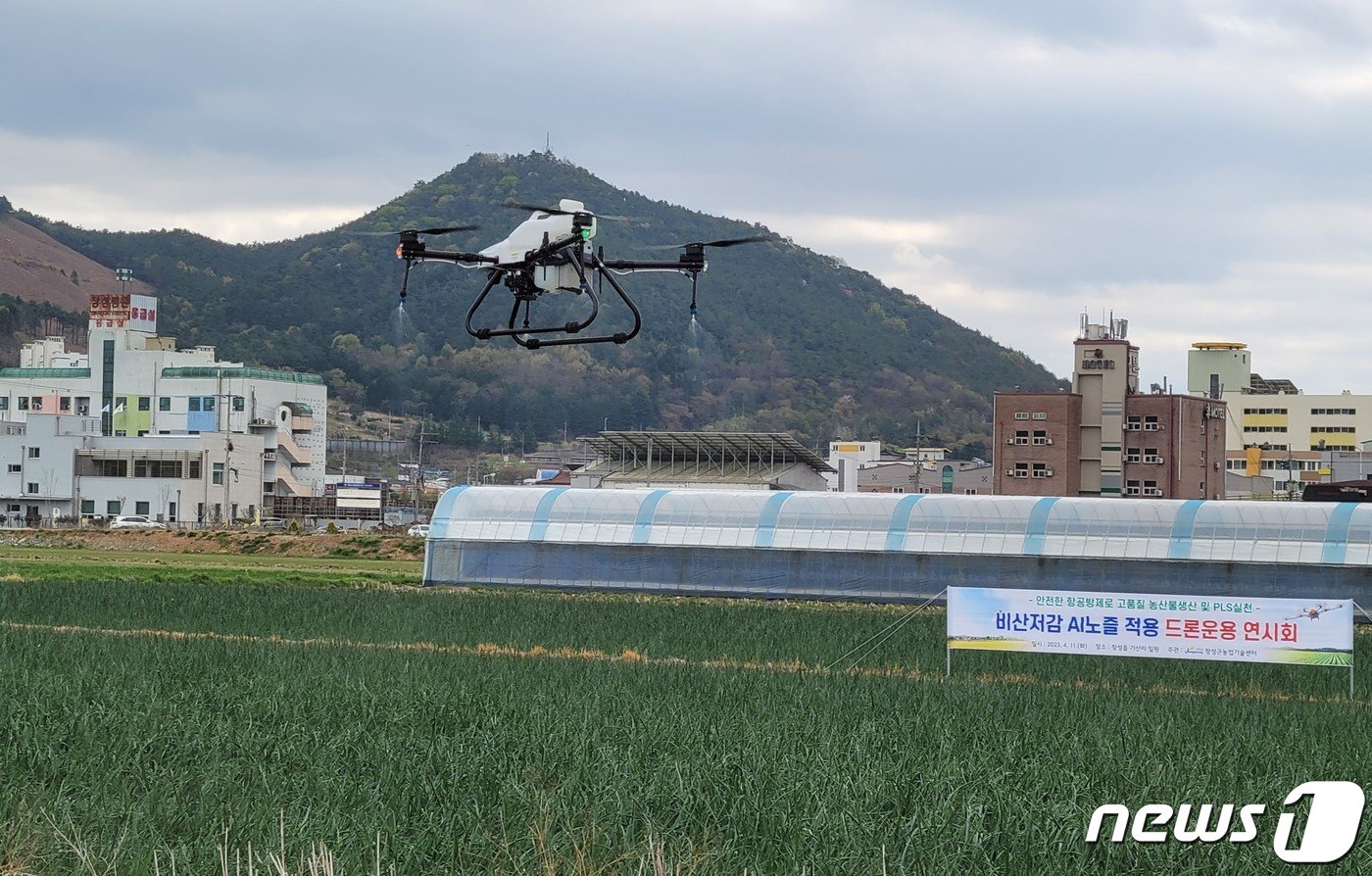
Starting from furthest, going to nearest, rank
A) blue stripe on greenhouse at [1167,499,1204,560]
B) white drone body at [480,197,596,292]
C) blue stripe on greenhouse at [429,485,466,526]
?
blue stripe on greenhouse at [429,485,466,526], blue stripe on greenhouse at [1167,499,1204,560], white drone body at [480,197,596,292]

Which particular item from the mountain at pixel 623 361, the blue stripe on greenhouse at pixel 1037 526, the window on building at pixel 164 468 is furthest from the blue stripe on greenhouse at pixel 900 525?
the mountain at pixel 623 361

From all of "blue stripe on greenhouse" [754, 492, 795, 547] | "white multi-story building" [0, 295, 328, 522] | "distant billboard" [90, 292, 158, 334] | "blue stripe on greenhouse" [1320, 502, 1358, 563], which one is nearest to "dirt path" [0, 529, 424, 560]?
"white multi-story building" [0, 295, 328, 522]

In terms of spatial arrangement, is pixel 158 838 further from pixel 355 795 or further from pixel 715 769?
pixel 715 769

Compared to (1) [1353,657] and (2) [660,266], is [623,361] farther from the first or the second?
(2) [660,266]

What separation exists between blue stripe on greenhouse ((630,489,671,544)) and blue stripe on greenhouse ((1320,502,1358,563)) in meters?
21.3

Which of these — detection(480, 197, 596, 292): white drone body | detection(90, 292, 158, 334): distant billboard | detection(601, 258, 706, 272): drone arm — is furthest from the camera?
detection(90, 292, 158, 334): distant billboard

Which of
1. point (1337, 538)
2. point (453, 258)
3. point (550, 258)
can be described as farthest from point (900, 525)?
point (550, 258)

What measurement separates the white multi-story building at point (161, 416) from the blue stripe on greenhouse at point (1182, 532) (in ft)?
247

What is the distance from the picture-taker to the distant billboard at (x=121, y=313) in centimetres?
12700

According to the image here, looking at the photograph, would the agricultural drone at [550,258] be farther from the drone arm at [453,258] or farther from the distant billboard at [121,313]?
the distant billboard at [121,313]

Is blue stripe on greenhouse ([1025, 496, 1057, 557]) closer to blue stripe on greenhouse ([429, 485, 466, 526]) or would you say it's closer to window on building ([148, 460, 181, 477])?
blue stripe on greenhouse ([429, 485, 466, 526])

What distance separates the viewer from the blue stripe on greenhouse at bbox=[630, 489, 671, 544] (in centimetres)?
5506

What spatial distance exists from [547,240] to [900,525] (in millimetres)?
24976

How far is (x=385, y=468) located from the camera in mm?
161750
